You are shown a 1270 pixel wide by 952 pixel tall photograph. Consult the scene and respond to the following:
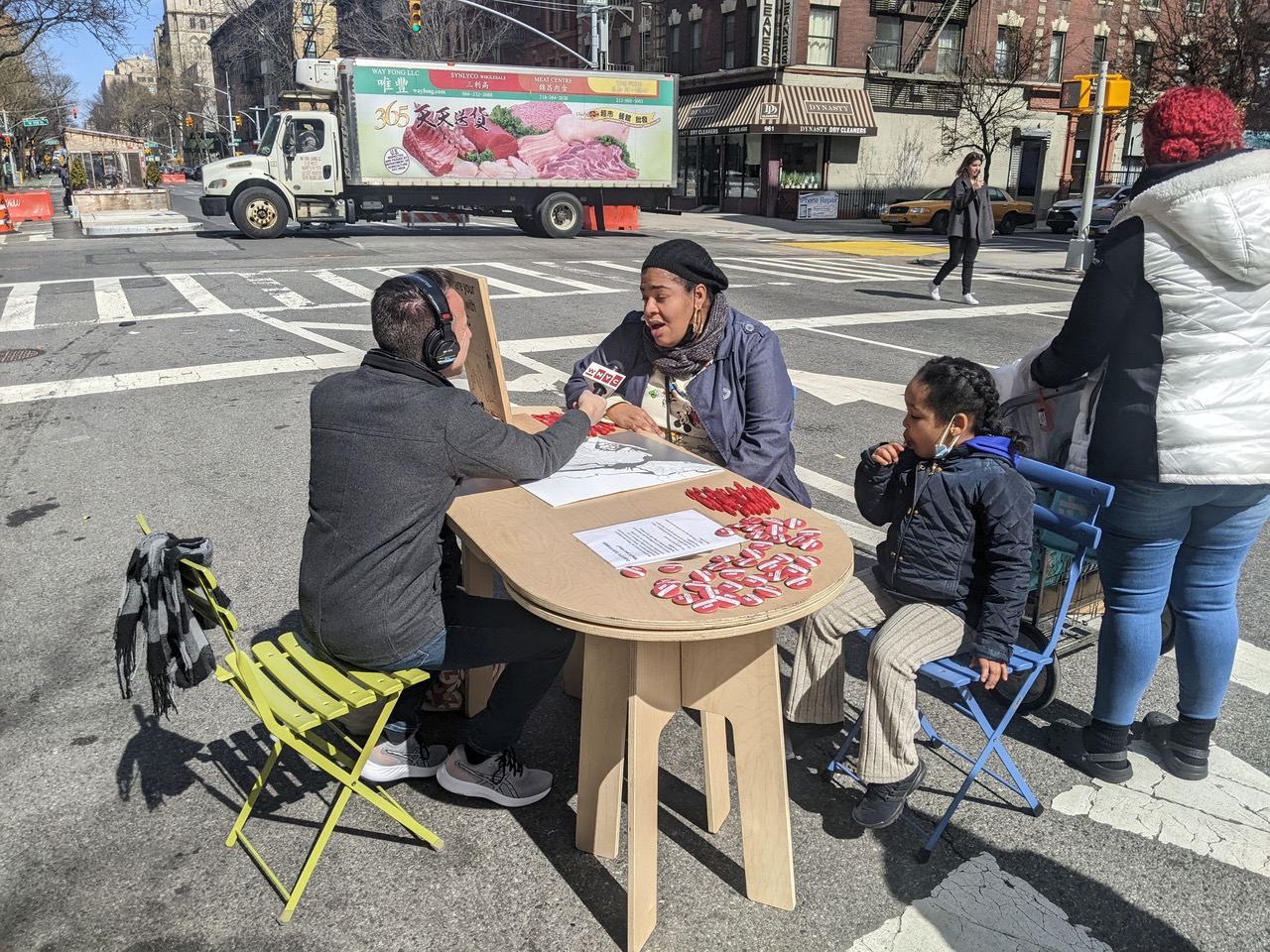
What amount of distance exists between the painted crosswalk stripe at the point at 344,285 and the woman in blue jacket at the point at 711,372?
33.7 ft

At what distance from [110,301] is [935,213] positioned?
24440 millimetres

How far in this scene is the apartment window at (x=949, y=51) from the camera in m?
37.9

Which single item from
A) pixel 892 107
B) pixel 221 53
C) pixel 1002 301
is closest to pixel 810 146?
pixel 892 107

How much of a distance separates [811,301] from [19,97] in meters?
73.9

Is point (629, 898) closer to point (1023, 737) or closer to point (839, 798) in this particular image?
point (839, 798)

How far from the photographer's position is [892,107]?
1468 inches

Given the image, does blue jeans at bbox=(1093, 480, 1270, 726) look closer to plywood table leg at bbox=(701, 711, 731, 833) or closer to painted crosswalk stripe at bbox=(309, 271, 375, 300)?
plywood table leg at bbox=(701, 711, 731, 833)

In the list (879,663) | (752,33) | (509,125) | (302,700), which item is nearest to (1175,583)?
(879,663)

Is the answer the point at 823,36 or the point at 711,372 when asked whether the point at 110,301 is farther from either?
the point at 823,36

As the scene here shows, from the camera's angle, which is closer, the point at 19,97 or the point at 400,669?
the point at 400,669

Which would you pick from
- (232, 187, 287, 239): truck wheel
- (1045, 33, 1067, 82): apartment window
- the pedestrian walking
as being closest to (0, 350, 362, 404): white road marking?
the pedestrian walking

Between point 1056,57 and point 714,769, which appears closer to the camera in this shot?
point 714,769

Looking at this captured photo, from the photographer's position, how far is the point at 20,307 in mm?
12734

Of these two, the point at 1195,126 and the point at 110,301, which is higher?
the point at 1195,126
